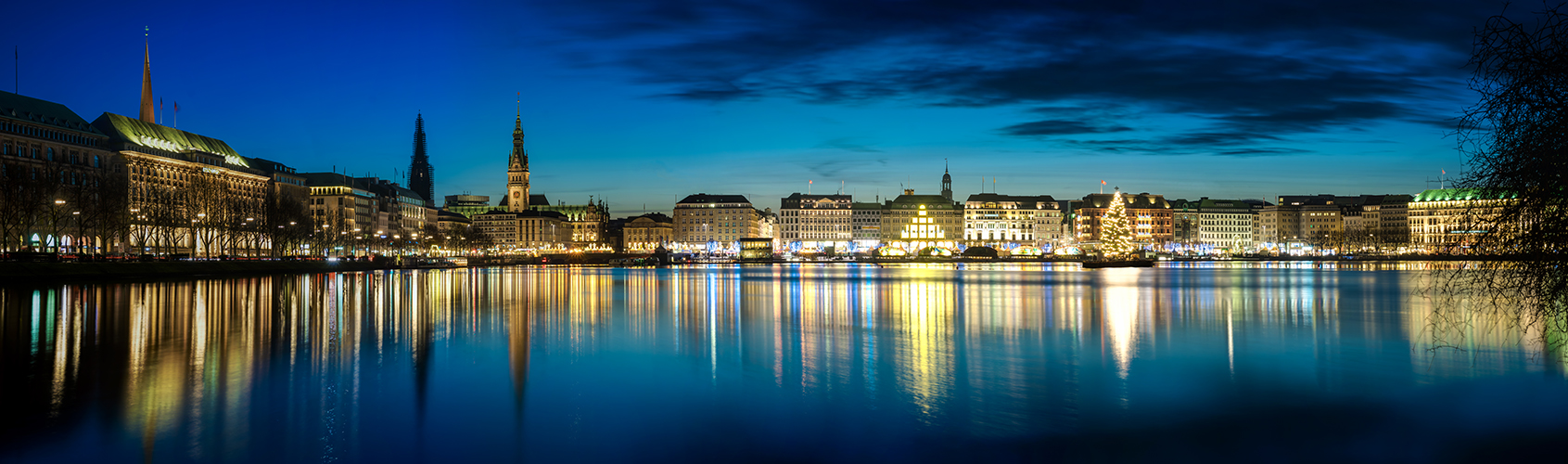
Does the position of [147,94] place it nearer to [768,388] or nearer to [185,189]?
[185,189]

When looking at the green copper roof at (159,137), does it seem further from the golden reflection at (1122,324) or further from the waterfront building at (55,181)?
the golden reflection at (1122,324)

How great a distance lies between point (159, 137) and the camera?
139625 mm

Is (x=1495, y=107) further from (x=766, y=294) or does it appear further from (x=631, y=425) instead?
(x=766, y=294)

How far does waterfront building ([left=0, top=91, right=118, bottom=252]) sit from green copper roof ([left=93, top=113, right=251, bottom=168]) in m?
4.28

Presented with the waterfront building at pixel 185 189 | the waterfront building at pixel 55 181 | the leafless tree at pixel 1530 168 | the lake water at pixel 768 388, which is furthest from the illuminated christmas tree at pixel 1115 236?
the leafless tree at pixel 1530 168

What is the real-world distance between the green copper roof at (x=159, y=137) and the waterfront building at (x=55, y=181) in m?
4.28

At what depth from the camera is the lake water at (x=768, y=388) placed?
1363 cm

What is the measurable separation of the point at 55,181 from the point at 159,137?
233 ft

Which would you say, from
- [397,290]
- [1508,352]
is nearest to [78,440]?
[1508,352]

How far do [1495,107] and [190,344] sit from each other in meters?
27.8

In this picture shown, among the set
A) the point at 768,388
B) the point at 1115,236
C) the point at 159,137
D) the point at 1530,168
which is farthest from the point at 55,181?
the point at 1115,236

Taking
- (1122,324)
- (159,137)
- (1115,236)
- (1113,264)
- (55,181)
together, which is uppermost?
(159,137)

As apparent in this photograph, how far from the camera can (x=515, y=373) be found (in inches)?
815

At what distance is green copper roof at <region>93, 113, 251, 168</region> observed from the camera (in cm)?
12888
